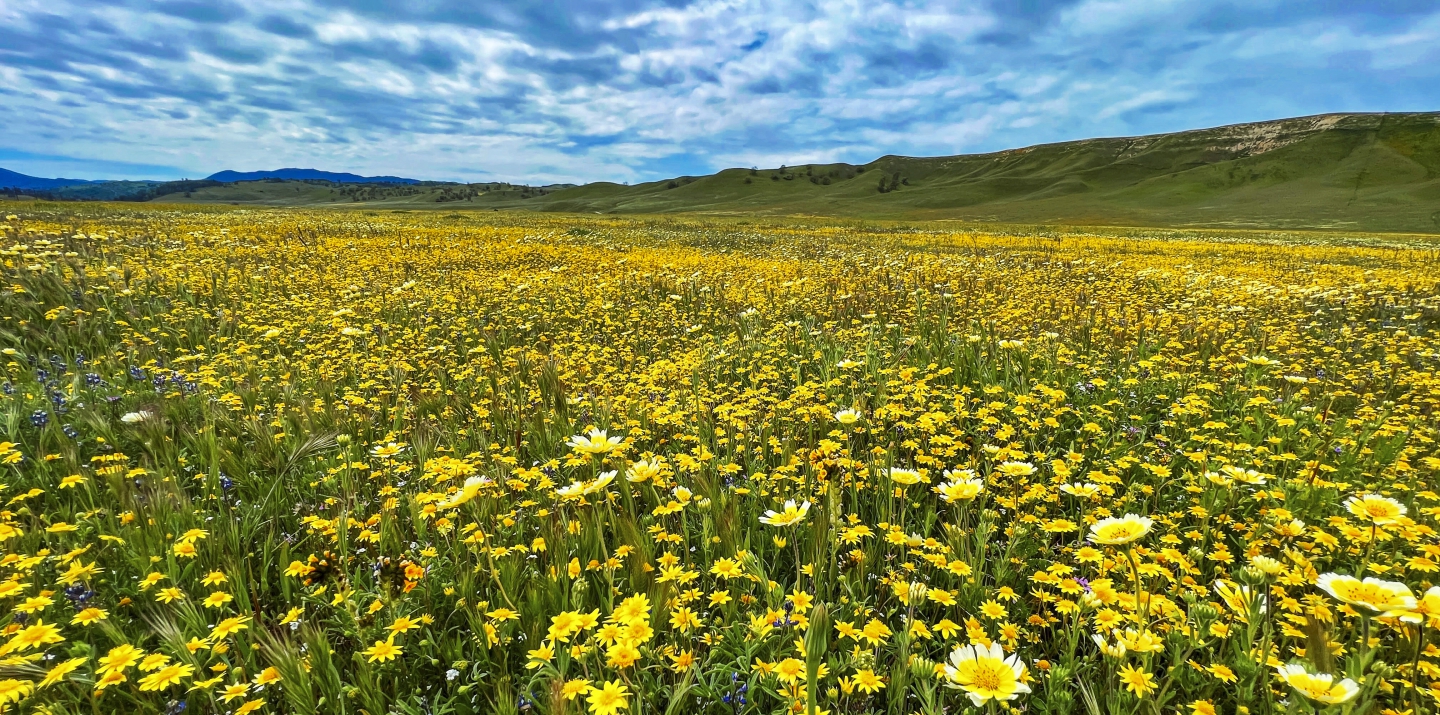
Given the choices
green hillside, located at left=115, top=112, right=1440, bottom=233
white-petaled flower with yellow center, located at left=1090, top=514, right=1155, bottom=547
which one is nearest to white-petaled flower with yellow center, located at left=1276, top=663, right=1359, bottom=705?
white-petaled flower with yellow center, located at left=1090, top=514, right=1155, bottom=547

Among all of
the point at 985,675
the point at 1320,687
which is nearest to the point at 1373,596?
the point at 1320,687

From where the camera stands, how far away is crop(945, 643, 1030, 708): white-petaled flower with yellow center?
4.73 feet

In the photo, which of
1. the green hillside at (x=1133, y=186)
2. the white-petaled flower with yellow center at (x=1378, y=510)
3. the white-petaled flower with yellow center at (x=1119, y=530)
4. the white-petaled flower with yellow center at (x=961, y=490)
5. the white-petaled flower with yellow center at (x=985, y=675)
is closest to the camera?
the white-petaled flower with yellow center at (x=985, y=675)

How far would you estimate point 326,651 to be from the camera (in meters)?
1.81

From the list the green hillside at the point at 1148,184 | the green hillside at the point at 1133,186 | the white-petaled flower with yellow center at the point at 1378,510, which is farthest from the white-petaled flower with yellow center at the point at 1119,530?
the green hillside at the point at 1148,184

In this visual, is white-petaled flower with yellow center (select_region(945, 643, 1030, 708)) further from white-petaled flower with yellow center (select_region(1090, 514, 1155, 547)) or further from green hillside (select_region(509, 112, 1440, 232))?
green hillside (select_region(509, 112, 1440, 232))

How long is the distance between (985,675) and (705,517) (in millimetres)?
1282

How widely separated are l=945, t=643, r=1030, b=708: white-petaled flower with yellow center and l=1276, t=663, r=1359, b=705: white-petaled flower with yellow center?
22.7 inches

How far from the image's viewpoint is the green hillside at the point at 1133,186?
75.0 m

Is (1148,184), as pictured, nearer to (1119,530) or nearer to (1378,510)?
(1378,510)

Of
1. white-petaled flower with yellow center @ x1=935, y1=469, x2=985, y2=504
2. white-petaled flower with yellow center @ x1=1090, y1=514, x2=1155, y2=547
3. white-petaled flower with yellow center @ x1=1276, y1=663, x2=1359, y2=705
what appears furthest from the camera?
white-petaled flower with yellow center @ x1=935, y1=469, x2=985, y2=504

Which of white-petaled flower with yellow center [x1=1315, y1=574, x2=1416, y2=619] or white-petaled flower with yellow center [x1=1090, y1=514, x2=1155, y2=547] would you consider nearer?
white-petaled flower with yellow center [x1=1315, y1=574, x2=1416, y2=619]

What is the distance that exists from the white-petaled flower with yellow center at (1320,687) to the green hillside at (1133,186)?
249 ft

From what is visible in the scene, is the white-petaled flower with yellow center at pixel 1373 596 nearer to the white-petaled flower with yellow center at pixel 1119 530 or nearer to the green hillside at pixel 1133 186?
the white-petaled flower with yellow center at pixel 1119 530
